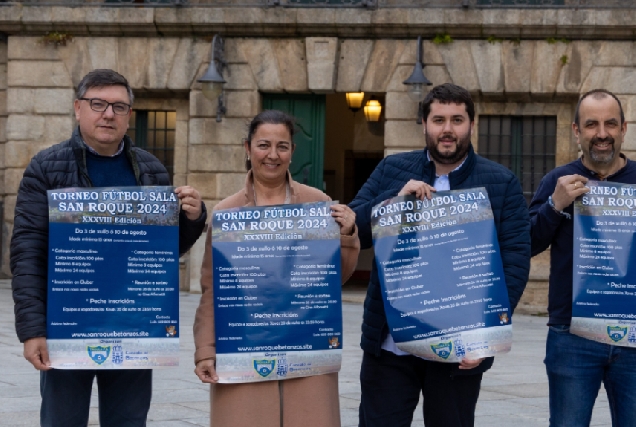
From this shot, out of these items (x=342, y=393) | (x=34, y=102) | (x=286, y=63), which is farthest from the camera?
(x=34, y=102)

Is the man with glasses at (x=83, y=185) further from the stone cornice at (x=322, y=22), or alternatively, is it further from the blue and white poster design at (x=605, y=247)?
the stone cornice at (x=322, y=22)

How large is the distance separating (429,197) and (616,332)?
1084mm

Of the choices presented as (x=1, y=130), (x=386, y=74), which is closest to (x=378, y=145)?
(x=386, y=74)

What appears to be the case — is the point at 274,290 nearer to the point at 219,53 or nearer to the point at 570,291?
the point at 570,291

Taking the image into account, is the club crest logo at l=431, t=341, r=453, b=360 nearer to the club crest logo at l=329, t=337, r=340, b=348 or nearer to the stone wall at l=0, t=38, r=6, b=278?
the club crest logo at l=329, t=337, r=340, b=348

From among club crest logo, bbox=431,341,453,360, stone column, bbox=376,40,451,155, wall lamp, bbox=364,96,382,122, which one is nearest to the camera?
club crest logo, bbox=431,341,453,360

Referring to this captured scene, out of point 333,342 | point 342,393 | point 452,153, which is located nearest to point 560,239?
point 452,153

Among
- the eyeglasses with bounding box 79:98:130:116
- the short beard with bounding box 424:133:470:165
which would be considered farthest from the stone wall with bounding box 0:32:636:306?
the eyeglasses with bounding box 79:98:130:116

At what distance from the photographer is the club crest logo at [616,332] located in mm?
4977

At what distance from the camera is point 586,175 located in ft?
17.2

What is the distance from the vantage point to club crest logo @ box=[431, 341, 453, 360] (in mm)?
4676

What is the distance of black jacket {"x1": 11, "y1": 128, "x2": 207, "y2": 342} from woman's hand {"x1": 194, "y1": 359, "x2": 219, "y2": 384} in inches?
20.7

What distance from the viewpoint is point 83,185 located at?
16.0ft

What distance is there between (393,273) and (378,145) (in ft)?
56.7
